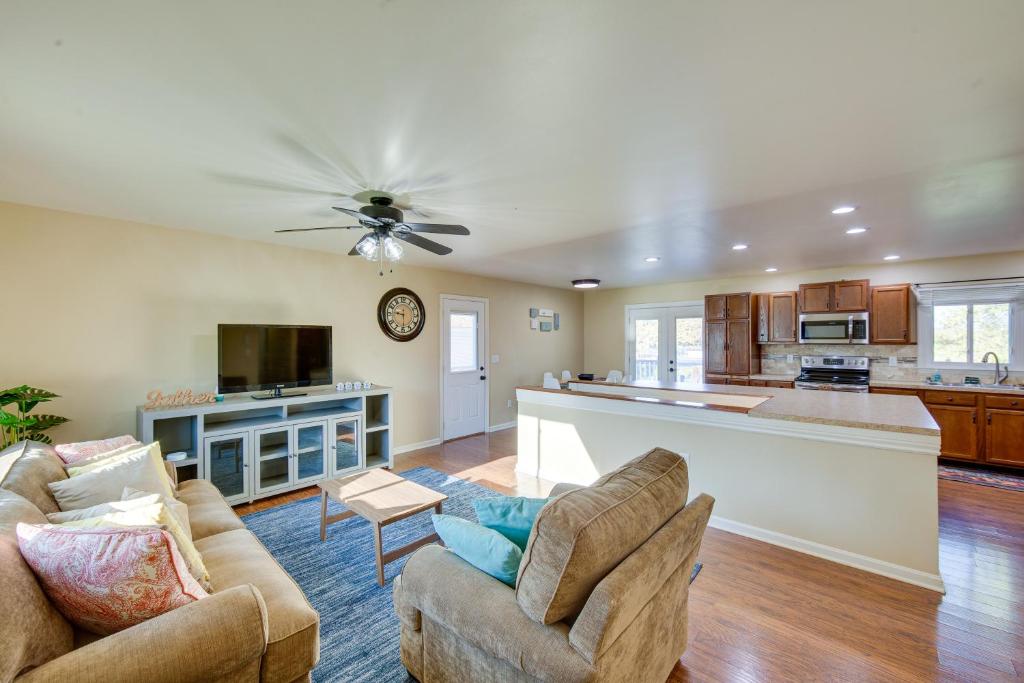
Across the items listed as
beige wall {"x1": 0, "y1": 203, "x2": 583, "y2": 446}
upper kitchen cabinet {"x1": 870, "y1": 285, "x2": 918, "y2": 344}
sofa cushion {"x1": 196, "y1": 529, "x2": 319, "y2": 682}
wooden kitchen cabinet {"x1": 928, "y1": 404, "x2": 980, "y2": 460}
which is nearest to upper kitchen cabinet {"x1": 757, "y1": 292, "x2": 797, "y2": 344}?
upper kitchen cabinet {"x1": 870, "y1": 285, "x2": 918, "y2": 344}

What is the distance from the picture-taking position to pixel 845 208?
308 cm

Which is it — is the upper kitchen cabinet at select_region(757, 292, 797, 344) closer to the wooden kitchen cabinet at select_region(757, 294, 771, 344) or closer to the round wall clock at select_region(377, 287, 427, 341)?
the wooden kitchen cabinet at select_region(757, 294, 771, 344)

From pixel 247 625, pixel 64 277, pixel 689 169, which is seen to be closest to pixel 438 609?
pixel 247 625

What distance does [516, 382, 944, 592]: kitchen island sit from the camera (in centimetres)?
250

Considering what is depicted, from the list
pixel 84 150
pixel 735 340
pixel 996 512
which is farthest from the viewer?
pixel 735 340

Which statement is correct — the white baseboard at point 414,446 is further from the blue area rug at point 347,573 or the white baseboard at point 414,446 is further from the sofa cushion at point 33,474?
the sofa cushion at point 33,474

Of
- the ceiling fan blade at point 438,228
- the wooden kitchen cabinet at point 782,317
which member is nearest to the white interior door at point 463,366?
the ceiling fan blade at point 438,228

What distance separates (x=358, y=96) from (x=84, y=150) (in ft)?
5.28

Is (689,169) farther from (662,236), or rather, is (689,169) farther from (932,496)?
(932,496)

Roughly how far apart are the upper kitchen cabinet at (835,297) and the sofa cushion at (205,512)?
6.51 metres

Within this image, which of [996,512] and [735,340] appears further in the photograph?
[735,340]

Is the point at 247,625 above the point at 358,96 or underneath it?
underneath

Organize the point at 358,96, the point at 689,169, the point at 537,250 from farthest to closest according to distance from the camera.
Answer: the point at 537,250 → the point at 689,169 → the point at 358,96

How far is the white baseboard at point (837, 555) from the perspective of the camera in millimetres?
2455
